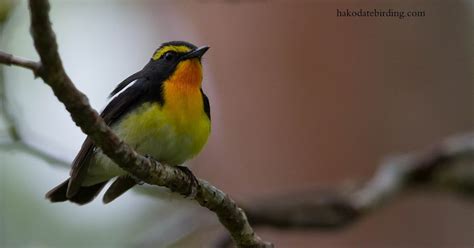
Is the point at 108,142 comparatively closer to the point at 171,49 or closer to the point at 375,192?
the point at 171,49

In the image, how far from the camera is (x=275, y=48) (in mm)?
7312

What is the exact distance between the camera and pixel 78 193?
4.63 metres

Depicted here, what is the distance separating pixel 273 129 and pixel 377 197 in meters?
1.95

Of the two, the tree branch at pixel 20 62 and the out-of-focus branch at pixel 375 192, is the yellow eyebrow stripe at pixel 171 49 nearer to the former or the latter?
the out-of-focus branch at pixel 375 192

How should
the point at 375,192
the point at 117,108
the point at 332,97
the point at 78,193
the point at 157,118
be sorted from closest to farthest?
1. the point at 157,118
2. the point at 117,108
3. the point at 78,193
4. the point at 375,192
5. the point at 332,97

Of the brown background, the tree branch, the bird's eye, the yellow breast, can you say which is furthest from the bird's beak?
the brown background

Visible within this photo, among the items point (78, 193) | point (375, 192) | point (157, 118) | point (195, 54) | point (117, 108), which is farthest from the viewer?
point (375, 192)

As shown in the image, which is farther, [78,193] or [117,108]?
[78,193]

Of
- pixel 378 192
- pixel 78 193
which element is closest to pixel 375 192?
pixel 378 192

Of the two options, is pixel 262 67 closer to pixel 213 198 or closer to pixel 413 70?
pixel 413 70

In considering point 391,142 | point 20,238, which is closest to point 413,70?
point 391,142

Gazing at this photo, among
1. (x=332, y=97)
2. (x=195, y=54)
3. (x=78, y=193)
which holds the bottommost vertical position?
(x=78, y=193)

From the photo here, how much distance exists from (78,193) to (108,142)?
1.95m

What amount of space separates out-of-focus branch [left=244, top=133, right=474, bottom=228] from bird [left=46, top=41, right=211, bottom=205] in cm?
114
